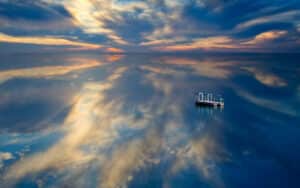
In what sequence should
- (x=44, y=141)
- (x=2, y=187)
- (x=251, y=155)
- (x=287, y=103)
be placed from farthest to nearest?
(x=287, y=103)
(x=44, y=141)
(x=251, y=155)
(x=2, y=187)

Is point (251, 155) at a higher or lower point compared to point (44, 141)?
lower

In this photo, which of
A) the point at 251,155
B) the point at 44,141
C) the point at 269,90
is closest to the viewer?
the point at 251,155

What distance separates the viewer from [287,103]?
46344 millimetres

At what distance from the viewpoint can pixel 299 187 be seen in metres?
19.5

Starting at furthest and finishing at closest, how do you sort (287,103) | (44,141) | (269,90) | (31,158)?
(269,90) → (287,103) → (44,141) → (31,158)

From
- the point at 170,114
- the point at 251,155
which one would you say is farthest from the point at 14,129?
the point at 251,155

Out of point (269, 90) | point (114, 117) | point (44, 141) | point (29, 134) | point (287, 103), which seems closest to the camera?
point (44, 141)

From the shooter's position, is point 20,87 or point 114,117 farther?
point 20,87

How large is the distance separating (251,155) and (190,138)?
800 centimetres

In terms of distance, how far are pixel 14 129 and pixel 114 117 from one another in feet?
50.9

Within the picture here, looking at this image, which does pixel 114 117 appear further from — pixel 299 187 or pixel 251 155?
pixel 299 187

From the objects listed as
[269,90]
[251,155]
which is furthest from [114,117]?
[269,90]

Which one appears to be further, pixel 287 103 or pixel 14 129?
pixel 287 103

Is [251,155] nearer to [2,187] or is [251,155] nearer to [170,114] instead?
[170,114]
